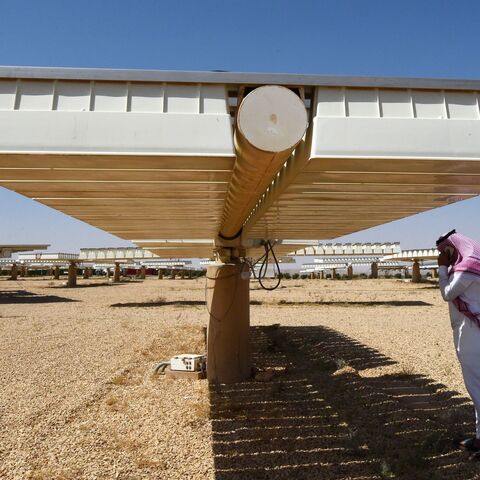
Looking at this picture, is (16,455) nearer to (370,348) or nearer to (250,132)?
(250,132)

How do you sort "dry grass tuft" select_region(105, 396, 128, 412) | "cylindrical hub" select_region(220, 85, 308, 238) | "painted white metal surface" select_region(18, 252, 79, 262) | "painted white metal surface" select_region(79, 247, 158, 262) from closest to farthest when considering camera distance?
"cylindrical hub" select_region(220, 85, 308, 238), "dry grass tuft" select_region(105, 396, 128, 412), "painted white metal surface" select_region(79, 247, 158, 262), "painted white metal surface" select_region(18, 252, 79, 262)

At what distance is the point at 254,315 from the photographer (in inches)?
856

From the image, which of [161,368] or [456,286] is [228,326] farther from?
[456,286]

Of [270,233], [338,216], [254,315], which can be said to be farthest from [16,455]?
[254,315]

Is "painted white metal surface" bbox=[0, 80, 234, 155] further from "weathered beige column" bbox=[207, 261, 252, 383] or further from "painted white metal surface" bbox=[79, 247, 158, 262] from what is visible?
"painted white metal surface" bbox=[79, 247, 158, 262]

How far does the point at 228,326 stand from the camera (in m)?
9.20

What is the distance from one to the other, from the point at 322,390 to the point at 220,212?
11.9ft

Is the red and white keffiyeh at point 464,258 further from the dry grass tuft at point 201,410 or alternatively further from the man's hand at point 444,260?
the dry grass tuft at point 201,410

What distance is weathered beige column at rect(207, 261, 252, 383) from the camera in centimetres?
906

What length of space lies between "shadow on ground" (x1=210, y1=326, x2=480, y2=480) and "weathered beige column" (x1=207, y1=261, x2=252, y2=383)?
1.30ft

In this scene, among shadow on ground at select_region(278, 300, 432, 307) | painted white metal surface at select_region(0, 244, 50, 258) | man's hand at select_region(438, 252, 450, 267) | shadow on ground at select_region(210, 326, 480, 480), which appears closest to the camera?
shadow on ground at select_region(210, 326, 480, 480)

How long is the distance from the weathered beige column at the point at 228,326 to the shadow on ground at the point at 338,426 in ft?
1.30

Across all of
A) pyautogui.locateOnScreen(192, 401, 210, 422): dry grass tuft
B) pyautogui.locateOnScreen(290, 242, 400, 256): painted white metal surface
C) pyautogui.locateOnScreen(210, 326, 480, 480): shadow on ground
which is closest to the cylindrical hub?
pyautogui.locateOnScreen(210, 326, 480, 480): shadow on ground

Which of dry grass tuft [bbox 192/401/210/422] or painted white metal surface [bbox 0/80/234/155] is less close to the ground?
painted white metal surface [bbox 0/80/234/155]
